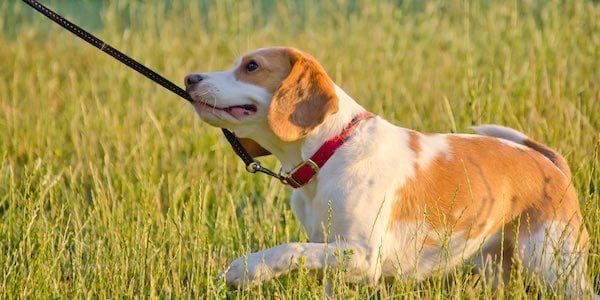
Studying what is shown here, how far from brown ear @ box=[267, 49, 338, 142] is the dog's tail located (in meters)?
1.04

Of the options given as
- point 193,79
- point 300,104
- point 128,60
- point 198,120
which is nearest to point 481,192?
point 300,104

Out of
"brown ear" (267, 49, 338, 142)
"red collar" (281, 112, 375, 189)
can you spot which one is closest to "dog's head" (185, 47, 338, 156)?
"brown ear" (267, 49, 338, 142)

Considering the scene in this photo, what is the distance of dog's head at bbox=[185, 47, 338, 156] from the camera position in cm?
433

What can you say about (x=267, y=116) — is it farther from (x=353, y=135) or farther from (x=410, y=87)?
(x=410, y=87)

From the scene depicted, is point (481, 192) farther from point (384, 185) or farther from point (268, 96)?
point (268, 96)

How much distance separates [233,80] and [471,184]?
3.83 ft

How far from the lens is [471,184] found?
4516 millimetres

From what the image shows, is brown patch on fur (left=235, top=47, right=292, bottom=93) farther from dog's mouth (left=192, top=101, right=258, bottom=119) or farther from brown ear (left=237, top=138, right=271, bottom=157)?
→ brown ear (left=237, top=138, right=271, bottom=157)

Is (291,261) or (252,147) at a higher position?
(252,147)

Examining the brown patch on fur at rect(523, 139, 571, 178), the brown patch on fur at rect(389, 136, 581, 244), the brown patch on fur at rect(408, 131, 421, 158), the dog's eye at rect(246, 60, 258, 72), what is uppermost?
the dog's eye at rect(246, 60, 258, 72)

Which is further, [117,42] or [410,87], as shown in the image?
[117,42]

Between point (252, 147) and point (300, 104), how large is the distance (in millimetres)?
476

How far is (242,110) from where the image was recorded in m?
4.42

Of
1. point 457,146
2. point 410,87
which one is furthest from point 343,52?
point 457,146
